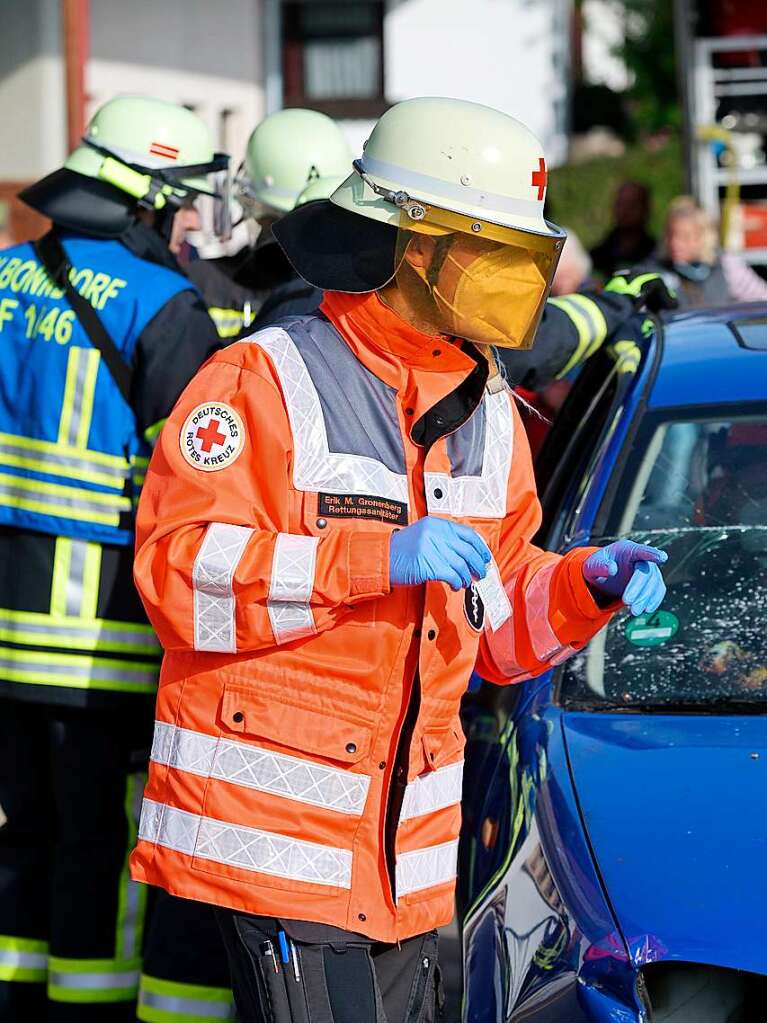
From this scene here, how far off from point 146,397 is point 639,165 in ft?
68.6

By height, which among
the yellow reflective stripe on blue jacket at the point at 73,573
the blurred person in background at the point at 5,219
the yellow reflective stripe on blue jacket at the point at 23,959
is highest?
the yellow reflective stripe on blue jacket at the point at 73,573

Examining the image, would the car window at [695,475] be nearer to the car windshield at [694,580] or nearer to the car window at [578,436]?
the car windshield at [694,580]

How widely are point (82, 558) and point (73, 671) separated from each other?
237 millimetres

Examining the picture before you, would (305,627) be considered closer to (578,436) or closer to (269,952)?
(269,952)

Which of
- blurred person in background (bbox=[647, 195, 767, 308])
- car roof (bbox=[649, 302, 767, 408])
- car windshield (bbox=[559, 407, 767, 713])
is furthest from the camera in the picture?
blurred person in background (bbox=[647, 195, 767, 308])

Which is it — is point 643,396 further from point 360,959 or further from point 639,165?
point 639,165

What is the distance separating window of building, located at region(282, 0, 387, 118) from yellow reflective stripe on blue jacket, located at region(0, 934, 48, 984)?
44.0 feet

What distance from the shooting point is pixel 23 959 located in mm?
3723

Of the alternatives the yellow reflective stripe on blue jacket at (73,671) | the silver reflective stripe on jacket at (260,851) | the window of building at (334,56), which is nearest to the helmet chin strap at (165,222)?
the yellow reflective stripe on blue jacket at (73,671)

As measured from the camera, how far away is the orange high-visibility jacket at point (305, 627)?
2.28 meters

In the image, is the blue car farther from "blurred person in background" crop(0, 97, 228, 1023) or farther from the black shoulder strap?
the black shoulder strap

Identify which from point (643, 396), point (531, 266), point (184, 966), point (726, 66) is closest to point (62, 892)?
point (184, 966)

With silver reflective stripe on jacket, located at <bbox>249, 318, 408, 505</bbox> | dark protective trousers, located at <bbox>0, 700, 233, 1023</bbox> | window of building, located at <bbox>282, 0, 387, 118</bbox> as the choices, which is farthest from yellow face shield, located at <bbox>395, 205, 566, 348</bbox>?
window of building, located at <bbox>282, 0, 387, 118</bbox>

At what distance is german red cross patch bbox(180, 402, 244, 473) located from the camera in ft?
7.59
